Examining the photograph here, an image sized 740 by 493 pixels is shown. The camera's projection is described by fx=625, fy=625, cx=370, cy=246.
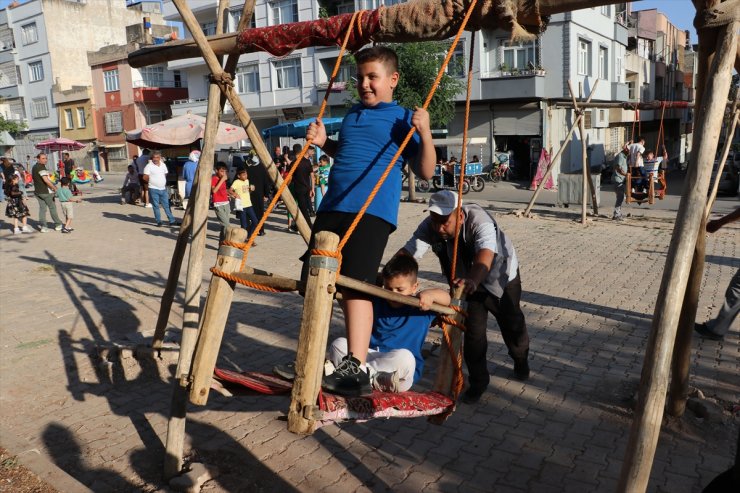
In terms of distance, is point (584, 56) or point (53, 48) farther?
point (53, 48)

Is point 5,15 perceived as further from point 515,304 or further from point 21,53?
point 515,304

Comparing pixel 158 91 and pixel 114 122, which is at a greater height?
pixel 158 91

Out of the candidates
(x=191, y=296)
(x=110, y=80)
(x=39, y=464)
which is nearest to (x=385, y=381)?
(x=191, y=296)

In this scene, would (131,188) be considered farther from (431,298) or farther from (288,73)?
(431,298)

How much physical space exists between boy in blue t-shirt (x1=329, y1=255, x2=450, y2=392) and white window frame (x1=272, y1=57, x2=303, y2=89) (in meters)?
30.3

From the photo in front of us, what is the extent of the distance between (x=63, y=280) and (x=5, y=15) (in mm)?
48718

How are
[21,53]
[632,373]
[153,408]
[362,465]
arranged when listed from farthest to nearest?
1. [21,53]
2. [632,373]
3. [153,408]
4. [362,465]

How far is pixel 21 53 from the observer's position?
153 feet

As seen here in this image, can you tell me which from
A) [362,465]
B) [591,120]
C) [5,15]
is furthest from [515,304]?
[5,15]

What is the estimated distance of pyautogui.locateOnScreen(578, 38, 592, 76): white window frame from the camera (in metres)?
26.8

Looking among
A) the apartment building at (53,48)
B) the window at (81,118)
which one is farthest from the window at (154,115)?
the window at (81,118)

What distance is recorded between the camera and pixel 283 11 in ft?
108

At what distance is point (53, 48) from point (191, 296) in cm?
4739

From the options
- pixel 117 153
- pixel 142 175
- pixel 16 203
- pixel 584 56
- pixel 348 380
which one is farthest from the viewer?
pixel 117 153
